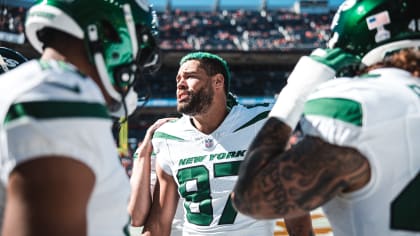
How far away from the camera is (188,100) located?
2.69 metres

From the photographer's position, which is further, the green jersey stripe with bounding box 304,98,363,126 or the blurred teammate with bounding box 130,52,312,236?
the blurred teammate with bounding box 130,52,312,236

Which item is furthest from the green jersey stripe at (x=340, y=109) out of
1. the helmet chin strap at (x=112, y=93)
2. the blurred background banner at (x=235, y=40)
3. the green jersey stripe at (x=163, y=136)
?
the blurred background banner at (x=235, y=40)

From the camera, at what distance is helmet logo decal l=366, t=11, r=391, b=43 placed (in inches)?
55.6

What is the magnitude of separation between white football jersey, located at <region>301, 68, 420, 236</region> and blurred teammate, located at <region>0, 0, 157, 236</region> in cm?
51

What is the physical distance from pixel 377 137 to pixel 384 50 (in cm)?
37

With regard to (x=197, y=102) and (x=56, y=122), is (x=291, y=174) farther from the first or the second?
(x=197, y=102)

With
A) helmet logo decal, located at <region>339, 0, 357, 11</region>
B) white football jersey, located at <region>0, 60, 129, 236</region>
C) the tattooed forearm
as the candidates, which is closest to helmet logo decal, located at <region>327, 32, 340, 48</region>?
helmet logo decal, located at <region>339, 0, 357, 11</region>

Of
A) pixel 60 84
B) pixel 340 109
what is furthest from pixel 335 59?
pixel 60 84

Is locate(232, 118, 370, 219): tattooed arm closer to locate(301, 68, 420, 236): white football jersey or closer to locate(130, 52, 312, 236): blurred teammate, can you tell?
locate(301, 68, 420, 236): white football jersey

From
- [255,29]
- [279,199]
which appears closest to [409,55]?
[279,199]

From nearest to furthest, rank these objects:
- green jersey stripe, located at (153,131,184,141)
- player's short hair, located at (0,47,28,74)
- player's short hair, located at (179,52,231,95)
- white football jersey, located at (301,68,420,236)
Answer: white football jersey, located at (301,68,420,236) < player's short hair, located at (0,47,28,74) < green jersey stripe, located at (153,131,184,141) < player's short hair, located at (179,52,231,95)

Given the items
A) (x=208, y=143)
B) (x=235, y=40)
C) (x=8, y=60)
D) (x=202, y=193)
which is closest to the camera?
(x=202, y=193)

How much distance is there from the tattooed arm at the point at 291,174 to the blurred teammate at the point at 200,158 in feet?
3.98

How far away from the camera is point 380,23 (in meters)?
1.41
